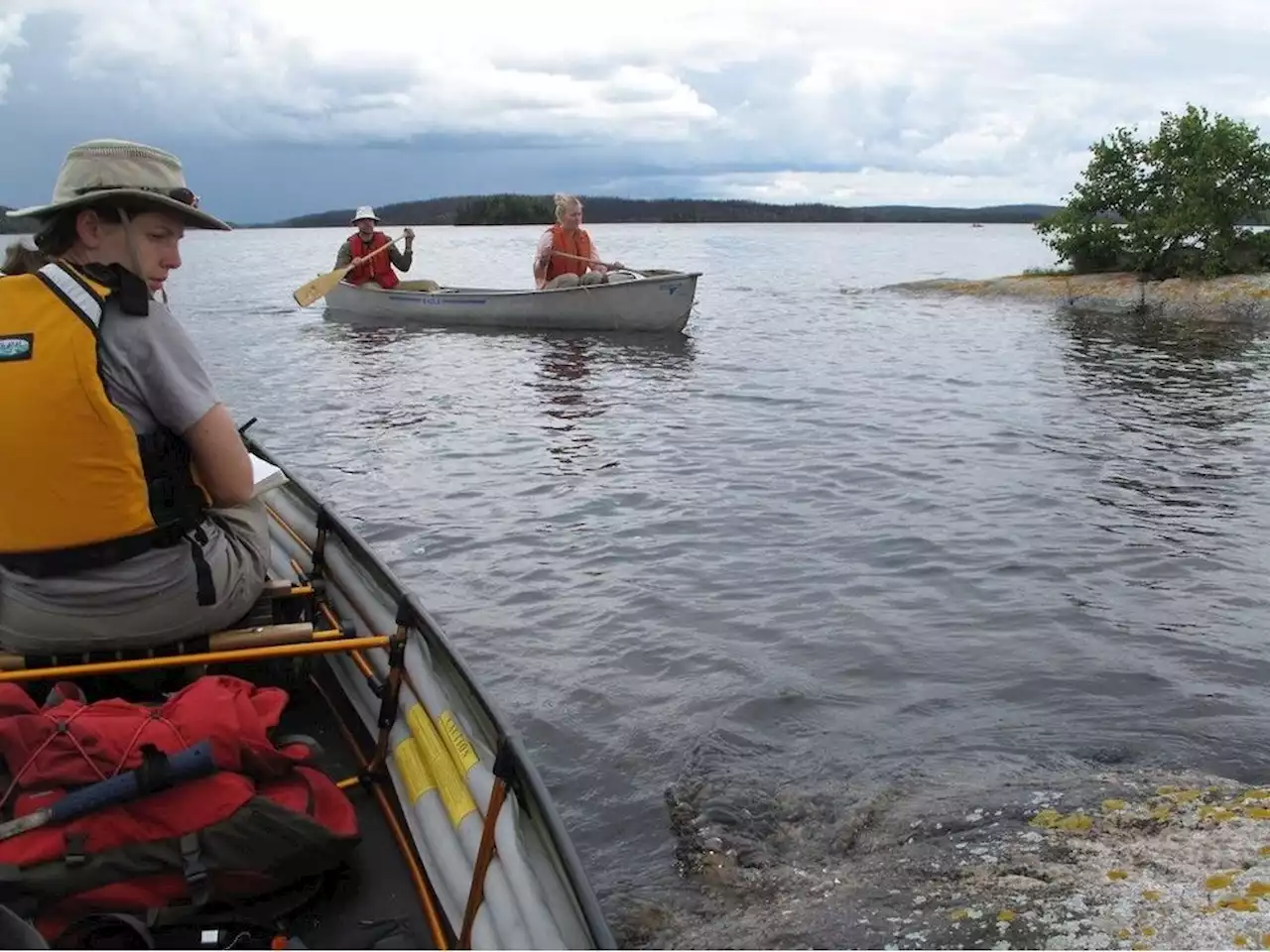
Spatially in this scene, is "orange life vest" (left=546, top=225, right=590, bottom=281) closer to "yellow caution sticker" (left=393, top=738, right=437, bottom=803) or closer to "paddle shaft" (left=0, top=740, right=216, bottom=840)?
"yellow caution sticker" (left=393, top=738, right=437, bottom=803)

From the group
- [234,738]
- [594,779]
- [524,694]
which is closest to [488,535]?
[524,694]

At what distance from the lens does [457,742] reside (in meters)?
3.44

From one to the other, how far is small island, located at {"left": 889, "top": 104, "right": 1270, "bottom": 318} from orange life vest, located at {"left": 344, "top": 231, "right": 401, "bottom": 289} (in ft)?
56.0

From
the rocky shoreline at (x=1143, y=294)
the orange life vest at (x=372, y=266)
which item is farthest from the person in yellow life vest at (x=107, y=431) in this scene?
the rocky shoreline at (x=1143, y=294)

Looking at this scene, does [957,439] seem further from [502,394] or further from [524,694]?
[524,694]

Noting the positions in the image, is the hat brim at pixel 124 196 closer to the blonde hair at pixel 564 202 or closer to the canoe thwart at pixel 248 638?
the canoe thwart at pixel 248 638

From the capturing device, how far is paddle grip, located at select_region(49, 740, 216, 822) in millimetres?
3016

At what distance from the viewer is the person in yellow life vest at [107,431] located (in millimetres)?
3502

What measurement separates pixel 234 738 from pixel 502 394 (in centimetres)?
1314

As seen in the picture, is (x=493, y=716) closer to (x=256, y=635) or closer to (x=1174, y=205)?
(x=256, y=635)

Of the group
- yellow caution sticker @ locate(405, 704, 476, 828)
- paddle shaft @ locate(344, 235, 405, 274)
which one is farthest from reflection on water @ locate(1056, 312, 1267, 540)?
paddle shaft @ locate(344, 235, 405, 274)

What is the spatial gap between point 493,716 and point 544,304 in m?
19.4

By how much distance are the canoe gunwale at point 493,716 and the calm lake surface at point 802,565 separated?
1.45 metres

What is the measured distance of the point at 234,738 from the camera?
3.27m
